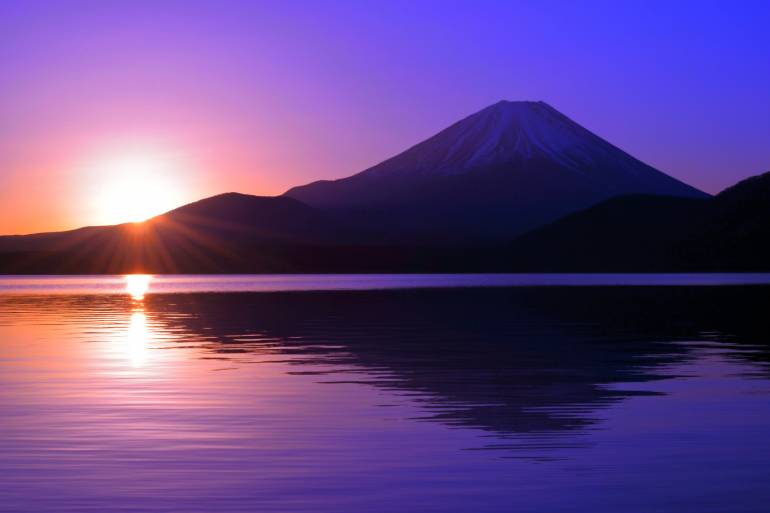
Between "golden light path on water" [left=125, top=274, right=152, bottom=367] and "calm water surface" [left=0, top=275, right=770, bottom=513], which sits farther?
"golden light path on water" [left=125, top=274, right=152, bottom=367]

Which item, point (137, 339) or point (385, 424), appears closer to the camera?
point (385, 424)

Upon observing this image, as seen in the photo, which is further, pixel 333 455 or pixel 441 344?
pixel 441 344

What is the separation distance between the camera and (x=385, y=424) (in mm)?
19234

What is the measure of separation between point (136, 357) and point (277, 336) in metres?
10.1

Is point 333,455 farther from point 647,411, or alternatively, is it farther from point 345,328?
point 345,328

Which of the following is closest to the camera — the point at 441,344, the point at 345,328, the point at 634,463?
the point at 634,463

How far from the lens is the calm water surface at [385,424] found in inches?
546

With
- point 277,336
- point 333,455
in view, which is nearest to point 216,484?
point 333,455

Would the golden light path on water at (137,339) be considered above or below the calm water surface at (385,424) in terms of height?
above

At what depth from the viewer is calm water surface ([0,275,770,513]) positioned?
13.9m

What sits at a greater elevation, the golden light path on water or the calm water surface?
the golden light path on water

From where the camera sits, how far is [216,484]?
14414mm

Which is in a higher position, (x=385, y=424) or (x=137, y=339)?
(x=137, y=339)

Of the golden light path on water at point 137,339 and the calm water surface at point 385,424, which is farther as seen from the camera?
the golden light path on water at point 137,339
